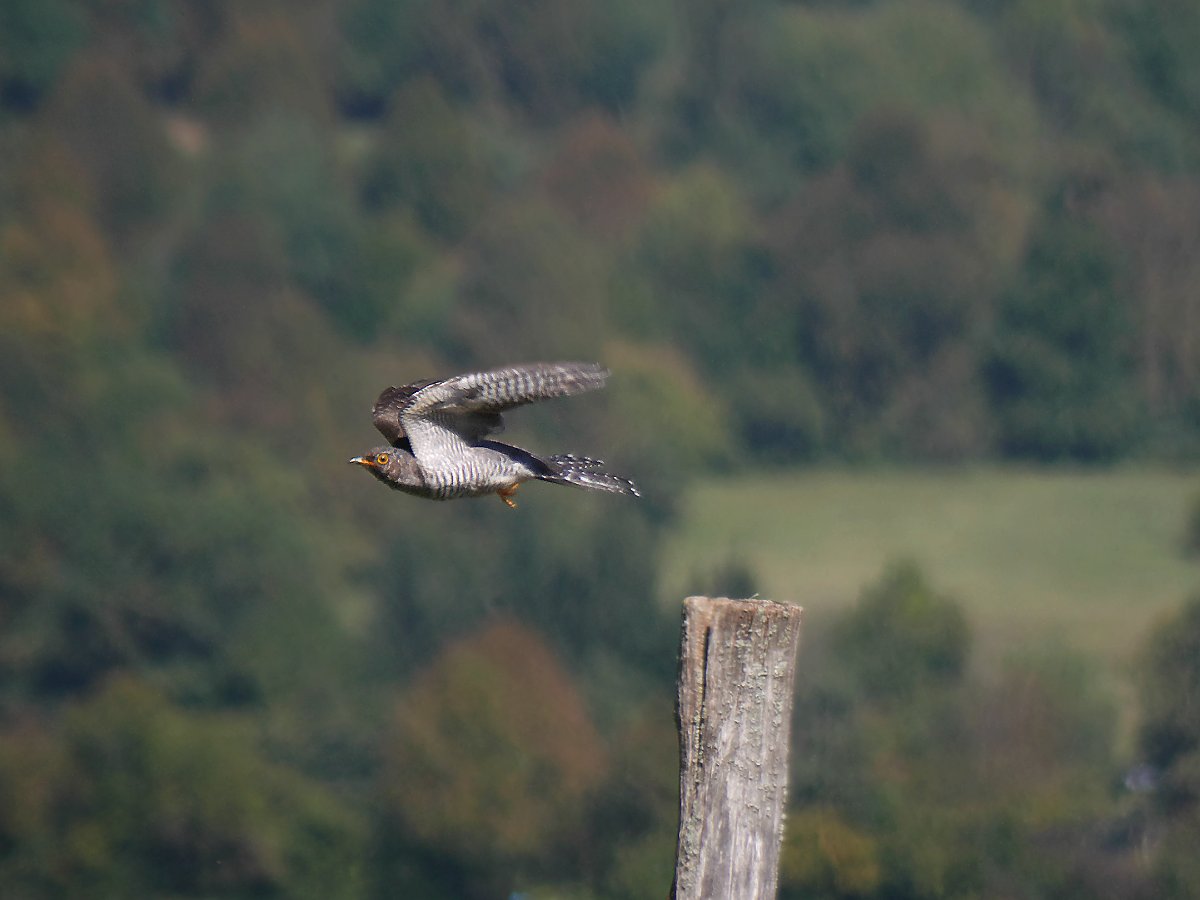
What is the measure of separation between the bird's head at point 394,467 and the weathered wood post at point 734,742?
2937 mm

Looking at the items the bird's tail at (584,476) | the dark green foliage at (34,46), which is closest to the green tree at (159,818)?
the bird's tail at (584,476)

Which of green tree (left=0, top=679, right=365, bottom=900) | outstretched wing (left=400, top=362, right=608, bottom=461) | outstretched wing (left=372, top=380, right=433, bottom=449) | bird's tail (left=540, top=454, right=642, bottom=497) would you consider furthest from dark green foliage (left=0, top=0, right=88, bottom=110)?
outstretched wing (left=400, top=362, right=608, bottom=461)

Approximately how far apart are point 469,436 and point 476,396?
68cm

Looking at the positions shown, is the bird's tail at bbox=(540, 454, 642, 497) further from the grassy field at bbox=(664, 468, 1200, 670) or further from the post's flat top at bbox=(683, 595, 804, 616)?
the grassy field at bbox=(664, 468, 1200, 670)

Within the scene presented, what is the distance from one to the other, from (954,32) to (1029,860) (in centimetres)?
8343

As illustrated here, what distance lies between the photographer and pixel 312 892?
158 feet

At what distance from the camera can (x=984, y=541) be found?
70938 millimetres

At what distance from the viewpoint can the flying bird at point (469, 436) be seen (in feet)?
31.4

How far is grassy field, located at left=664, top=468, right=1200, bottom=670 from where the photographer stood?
203 feet

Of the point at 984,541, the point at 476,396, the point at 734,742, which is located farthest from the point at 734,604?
the point at 984,541

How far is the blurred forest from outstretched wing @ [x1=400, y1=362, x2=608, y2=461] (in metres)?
24.7

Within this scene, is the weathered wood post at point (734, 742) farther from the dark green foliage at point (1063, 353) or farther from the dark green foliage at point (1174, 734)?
the dark green foliage at point (1063, 353)

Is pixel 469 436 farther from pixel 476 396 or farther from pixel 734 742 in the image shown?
pixel 734 742

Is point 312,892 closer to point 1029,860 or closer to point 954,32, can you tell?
point 1029,860
